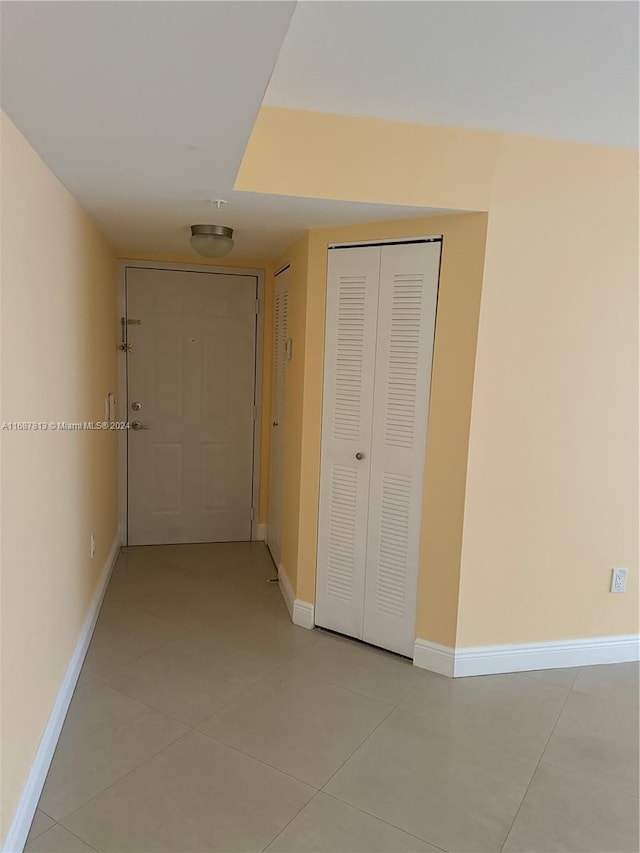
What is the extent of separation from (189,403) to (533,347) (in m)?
2.46

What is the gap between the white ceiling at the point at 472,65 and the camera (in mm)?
1537

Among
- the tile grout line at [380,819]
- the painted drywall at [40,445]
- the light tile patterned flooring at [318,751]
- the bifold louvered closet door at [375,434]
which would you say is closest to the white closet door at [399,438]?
the bifold louvered closet door at [375,434]

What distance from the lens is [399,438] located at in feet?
9.23

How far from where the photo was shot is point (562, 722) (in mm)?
2445

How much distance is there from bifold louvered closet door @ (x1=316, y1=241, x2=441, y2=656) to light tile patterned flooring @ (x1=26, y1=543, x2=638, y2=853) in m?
0.28

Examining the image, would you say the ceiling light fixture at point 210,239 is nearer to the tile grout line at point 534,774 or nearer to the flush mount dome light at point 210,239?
the flush mount dome light at point 210,239

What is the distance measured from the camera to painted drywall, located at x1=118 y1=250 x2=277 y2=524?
396 centimetres

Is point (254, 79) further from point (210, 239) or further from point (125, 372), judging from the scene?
point (125, 372)

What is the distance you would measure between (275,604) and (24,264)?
2.37 meters

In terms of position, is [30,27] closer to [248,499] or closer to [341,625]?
[341,625]

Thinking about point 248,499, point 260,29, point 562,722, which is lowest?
point 562,722

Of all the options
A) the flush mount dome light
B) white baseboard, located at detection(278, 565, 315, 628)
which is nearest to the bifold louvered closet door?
white baseboard, located at detection(278, 565, 315, 628)

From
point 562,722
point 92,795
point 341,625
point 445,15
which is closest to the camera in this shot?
point 445,15

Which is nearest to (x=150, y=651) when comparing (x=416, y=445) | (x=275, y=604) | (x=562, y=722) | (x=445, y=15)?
(x=275, y=604)
